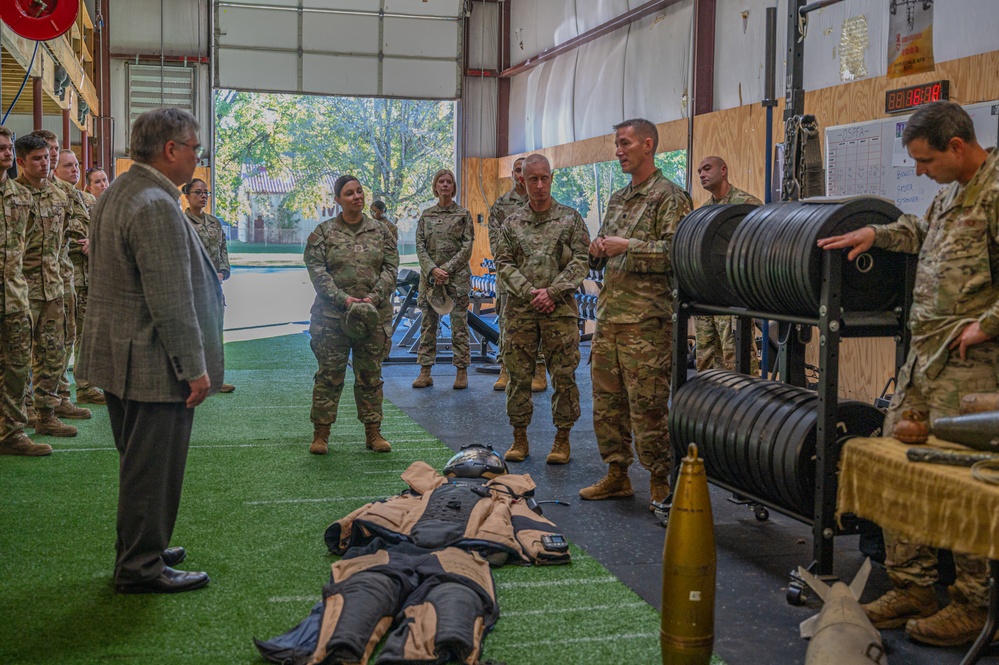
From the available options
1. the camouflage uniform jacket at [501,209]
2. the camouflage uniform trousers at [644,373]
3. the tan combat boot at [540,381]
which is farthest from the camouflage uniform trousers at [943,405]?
the camouflage uniform jacket at [501,209]

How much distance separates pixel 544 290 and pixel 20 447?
10.8ft

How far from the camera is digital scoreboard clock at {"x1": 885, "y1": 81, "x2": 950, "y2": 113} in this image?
22.8 ft

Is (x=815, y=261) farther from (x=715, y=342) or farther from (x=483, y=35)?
(x=483, y=35)

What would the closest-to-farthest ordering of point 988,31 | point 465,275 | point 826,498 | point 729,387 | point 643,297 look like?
point 826,498, point 729,387, point 643,297, point 988,31, point 465,275

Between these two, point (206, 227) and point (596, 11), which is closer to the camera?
point (206, 227)

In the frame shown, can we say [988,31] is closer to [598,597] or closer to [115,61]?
[598,597]

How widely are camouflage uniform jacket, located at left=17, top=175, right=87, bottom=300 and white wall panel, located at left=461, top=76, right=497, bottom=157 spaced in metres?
11.5

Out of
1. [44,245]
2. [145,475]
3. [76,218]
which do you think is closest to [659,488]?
[145,475]

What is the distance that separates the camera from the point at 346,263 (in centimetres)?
606

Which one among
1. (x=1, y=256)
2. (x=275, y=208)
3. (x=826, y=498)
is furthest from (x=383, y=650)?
(x=275, y=208)

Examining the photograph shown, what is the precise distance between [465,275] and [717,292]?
5111 mm

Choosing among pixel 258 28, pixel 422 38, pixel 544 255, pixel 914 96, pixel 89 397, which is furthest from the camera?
pixel 422 38

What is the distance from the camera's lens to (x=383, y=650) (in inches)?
124

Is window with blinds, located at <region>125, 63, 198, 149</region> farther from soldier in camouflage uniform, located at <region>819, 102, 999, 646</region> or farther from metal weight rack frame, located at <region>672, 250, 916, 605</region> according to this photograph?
soldier in camouflage uniform, located at <region>819, 102, 999, 646</region>
